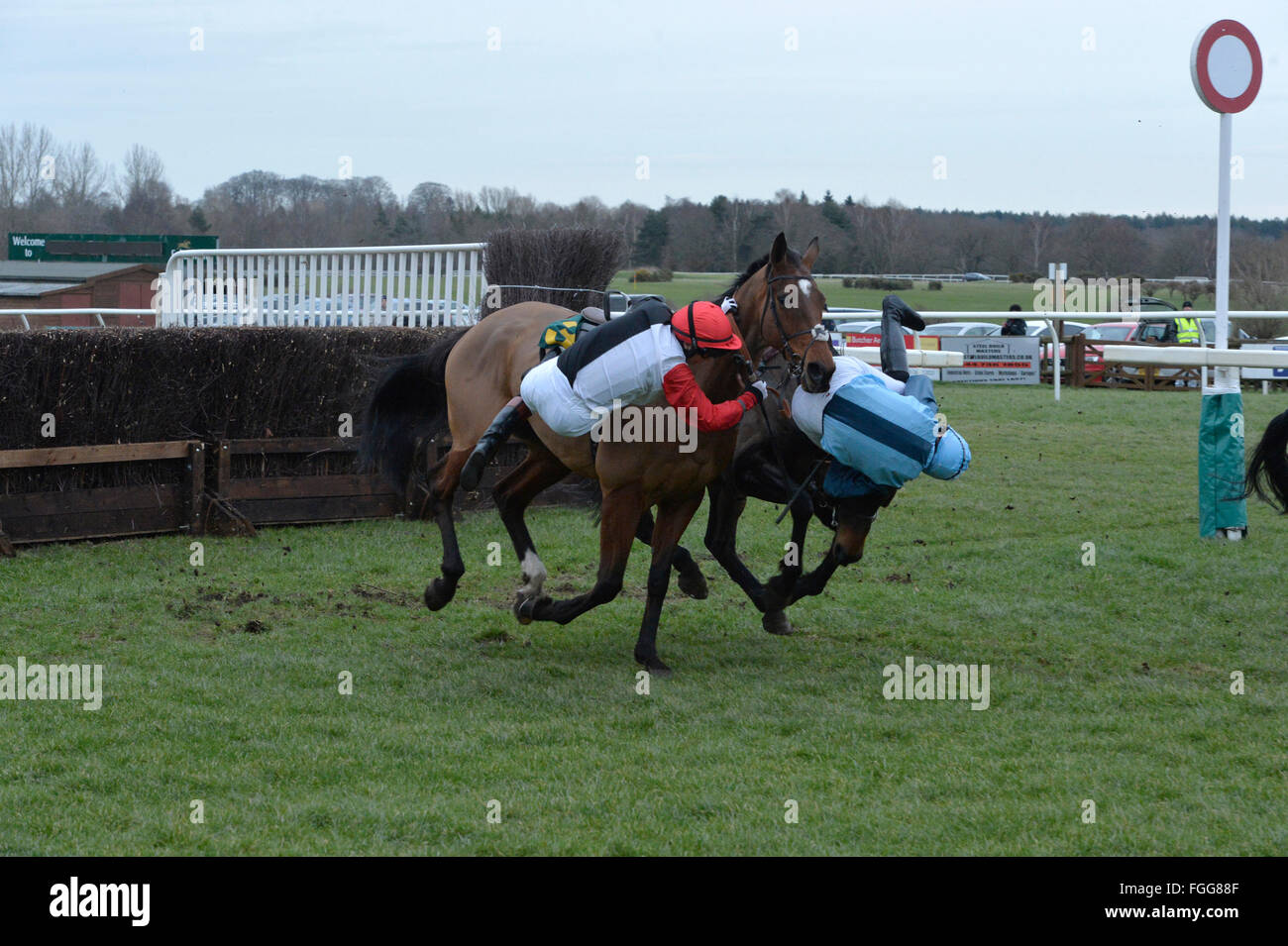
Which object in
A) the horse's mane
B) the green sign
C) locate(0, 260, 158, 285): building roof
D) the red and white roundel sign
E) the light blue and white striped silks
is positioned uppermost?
the green sign

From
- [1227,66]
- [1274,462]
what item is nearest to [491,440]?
[1274,462]

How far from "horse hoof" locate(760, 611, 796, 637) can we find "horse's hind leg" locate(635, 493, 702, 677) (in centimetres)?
92

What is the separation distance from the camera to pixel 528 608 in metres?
6.42

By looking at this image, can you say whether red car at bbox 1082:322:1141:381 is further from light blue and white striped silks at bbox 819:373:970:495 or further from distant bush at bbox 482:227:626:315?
light blue and white striped silks at bbox 819:373:970:495

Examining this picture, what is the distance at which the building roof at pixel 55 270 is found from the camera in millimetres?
37828

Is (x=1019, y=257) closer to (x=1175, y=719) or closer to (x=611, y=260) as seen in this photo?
(x=611, y=260)

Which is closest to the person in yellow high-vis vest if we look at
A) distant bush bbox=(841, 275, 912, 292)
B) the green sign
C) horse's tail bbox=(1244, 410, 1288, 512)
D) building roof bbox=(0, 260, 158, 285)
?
→ distant bush bbox=(841, 275, 912, 292)

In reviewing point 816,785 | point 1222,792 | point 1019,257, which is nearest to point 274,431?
point 816,785

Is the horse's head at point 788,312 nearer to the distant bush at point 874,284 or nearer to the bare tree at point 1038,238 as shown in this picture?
the distant bush at point 874,284

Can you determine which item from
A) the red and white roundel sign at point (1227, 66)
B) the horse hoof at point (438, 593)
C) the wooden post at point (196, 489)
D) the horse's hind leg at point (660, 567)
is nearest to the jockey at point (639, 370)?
the horse's hind leg at point (660, 567)

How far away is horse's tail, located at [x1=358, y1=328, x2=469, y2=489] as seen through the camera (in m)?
7.89

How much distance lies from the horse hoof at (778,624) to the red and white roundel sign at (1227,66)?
4913 millimetres

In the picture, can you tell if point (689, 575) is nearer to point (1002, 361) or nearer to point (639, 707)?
point (639, 707)

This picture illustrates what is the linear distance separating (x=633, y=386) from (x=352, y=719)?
1818mm
